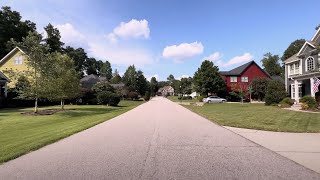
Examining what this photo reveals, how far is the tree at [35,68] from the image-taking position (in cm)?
2806

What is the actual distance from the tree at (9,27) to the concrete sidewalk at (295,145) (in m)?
66.8

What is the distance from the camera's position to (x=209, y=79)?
70500mm

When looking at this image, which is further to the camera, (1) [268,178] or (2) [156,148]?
(2) [156,148]

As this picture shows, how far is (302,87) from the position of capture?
1596 inches

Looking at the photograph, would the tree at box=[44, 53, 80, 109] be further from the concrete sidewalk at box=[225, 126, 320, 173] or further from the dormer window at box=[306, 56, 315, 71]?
the dormer window at box=[306, 56, 315, 71]

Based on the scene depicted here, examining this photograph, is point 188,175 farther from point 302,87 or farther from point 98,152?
point 302,87

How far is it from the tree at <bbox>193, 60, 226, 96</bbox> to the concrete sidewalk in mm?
56181

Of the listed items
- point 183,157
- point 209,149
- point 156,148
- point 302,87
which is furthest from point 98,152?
point 302,87

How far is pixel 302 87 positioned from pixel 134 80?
82416mm

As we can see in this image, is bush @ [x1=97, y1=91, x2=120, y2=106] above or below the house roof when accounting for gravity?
below

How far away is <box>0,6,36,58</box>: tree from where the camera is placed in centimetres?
7228

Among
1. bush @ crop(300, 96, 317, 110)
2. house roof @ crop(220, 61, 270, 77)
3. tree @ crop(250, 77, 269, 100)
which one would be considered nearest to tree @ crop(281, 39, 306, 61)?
house roof @ crop(220, 61, 270, 77)

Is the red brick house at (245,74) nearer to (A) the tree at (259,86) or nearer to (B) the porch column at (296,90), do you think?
(A) the tree at (259,86)

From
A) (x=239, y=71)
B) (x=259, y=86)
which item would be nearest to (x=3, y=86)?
(x=259, y=86)
